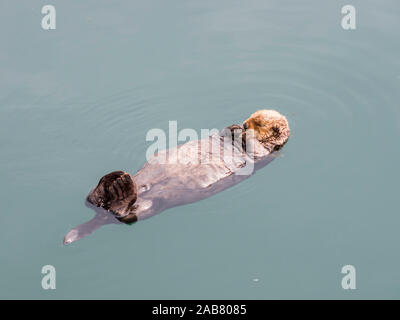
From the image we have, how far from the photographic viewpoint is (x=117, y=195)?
495 centimetres

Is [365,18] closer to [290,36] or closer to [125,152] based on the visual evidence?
[290,36]

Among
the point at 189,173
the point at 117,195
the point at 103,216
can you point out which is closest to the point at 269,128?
the point at 189,173

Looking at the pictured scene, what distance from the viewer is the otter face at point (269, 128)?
5.92 metres

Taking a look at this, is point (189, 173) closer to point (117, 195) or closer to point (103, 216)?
point (117, 195)

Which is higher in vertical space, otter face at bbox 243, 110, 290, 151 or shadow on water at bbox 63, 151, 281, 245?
otter face at bbox 243, 110, 290, 151

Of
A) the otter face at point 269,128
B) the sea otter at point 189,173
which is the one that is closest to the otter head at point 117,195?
the sea otter at point 189,173

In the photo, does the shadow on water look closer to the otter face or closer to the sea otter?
the sea otter

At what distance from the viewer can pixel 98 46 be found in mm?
7723

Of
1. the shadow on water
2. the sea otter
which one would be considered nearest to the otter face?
the sea otter

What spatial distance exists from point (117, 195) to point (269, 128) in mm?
1966

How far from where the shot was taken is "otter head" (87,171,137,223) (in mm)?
4883

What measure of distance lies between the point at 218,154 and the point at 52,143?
2037 mm

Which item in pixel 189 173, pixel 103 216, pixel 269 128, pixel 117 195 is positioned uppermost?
pixel 269 128

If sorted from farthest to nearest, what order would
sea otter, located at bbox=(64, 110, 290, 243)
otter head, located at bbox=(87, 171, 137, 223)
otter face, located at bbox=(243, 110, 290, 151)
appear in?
otter face, located at bbox=(243, 110, 290, 151) < sea otter, located at bbox=(64, 110, 290, 243) < otter head, located at bbox=(87, 171, 137, 223)
